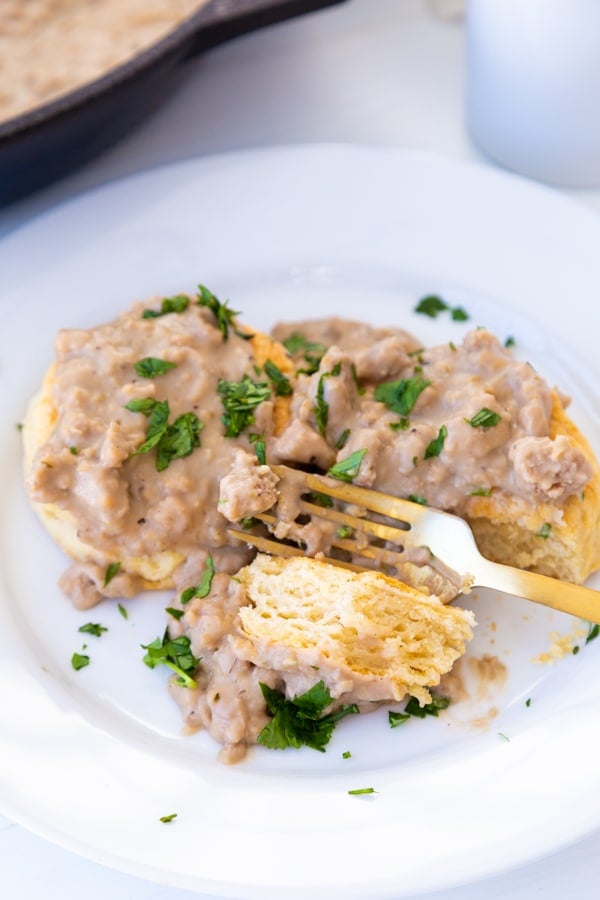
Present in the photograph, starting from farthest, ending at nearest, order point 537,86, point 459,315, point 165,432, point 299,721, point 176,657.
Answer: point 537,86 → point 459,315 → point 165,432 → point 176,657 → point 299,721

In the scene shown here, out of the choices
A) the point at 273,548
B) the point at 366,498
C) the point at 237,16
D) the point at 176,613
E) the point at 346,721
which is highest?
the point at 237,16

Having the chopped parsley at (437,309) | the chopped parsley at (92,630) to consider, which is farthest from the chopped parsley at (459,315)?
the chopped parsley at (92,630)

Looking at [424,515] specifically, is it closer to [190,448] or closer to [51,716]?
[190,448]

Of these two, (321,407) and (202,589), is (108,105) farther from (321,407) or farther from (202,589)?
(202,589)

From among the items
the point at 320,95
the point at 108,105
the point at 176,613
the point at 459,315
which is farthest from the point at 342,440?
the point at 320,95

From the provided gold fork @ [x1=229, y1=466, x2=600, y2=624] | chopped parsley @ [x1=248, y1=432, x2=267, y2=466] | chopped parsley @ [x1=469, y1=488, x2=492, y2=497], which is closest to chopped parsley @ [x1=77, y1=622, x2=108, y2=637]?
gold fork @ [x1=229, y1=466, x2=600, y2=624]

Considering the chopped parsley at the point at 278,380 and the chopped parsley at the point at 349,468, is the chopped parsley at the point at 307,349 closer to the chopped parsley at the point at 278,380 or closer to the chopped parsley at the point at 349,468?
the chopped parsley at the point at 278,380
